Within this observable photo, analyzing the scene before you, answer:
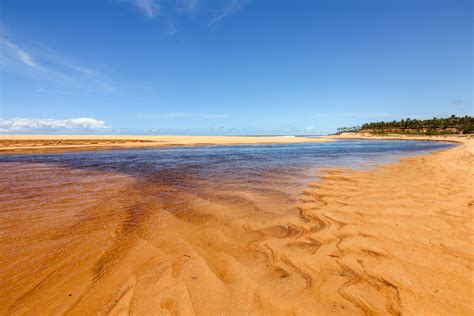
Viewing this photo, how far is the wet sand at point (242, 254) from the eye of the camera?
9.33ft

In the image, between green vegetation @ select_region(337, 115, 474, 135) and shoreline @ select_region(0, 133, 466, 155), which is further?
green vegetation @ select_region(337, 115, 474, 135)

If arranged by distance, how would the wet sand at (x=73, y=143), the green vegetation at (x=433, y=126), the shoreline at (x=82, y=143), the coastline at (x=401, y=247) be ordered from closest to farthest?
the coastline at (x=401, y=247) → the shoreline at (x=82, y=143) → the wet sand at (x=73, y=143) → the green vegetation at (x=433, y=126)

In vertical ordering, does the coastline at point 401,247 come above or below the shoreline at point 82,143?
below

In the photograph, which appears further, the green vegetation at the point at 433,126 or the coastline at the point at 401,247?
the green vegetation at the point at 433,126

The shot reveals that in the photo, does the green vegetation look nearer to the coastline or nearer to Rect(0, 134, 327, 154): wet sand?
Rect(0, 134, 327, 154): wet sand

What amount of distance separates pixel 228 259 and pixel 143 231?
2.27m

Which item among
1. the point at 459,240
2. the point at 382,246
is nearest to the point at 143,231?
the point at 382,246

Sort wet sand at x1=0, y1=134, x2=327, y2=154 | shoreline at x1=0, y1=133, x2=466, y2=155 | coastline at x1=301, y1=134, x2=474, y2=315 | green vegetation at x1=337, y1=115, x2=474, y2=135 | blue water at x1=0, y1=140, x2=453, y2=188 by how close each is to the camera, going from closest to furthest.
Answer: coastline at x1=301, y1=134, x2=474, y2=315 → blue water at x1=0, y1=140, x2=453, y2=188 → shoreline at x1=0, y1=133, x2=466, y2=155 → wet sand at x1=0, y1=134, x2=327, y2=154 → green vegetation at x1=337, y1=115, x2=474, y2=135

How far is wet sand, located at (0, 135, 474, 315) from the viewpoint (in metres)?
2.84

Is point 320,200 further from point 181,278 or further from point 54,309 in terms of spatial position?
point 54,309

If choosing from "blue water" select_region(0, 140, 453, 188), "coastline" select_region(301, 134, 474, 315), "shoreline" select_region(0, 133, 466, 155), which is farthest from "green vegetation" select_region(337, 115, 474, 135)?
"coastline" select_region(301, 134, 474, 315)

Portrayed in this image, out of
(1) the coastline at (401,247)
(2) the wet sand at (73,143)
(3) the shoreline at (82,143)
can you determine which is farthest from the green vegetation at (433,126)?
(1) the coastline at (401,247)

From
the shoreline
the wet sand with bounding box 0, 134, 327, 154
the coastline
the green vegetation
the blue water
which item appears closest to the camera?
the coastline

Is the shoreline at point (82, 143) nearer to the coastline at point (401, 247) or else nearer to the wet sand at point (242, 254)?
the wet sand at point (242, 254)
